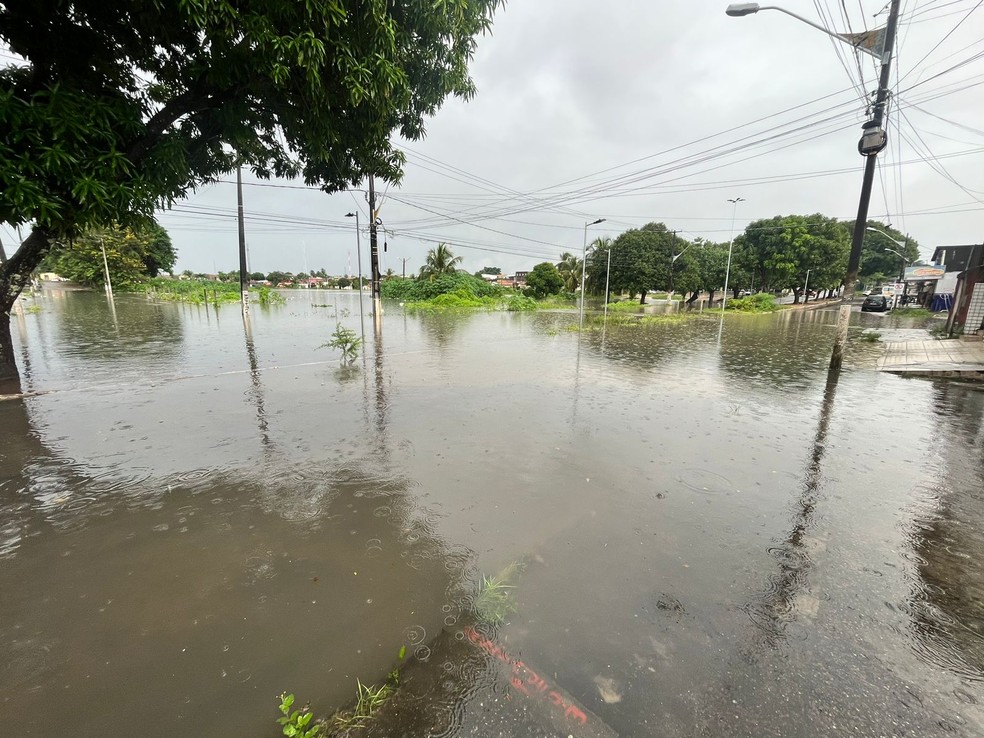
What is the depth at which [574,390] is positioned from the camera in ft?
31.2

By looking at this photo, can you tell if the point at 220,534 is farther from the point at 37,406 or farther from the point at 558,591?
the point at 37,406

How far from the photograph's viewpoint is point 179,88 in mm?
6977

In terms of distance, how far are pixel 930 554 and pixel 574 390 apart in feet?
20.6

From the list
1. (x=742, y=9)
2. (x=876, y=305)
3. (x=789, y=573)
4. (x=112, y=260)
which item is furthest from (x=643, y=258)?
(x=112, y=260)

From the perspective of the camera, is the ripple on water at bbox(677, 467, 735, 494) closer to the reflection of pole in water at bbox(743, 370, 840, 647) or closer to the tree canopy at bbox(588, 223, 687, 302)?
the reflection of pole in water at bbox(743, 370, 840, 647)

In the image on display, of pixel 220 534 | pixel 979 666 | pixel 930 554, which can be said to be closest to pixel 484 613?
pixel 220 534

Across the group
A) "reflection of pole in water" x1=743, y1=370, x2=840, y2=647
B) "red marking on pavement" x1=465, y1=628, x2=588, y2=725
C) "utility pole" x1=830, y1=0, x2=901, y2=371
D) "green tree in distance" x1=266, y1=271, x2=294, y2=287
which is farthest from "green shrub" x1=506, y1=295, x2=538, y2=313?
"green tree in distance" x1=266, y1=271, x2=294, y2=287

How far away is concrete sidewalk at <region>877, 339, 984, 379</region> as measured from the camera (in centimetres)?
1087

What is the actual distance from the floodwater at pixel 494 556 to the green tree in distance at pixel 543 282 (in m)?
45.8

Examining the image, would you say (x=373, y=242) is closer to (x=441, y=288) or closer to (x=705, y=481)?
(x=705, y=481)

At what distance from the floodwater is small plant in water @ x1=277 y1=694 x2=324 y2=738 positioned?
85 mm

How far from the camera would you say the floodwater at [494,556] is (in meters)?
2.36

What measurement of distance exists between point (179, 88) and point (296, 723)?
9.22 m

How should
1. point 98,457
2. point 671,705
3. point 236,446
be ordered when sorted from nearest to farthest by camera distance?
point 671,705
point 98,457
point 236,446
